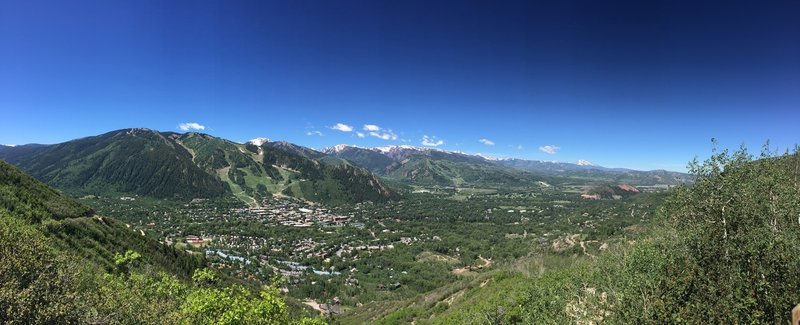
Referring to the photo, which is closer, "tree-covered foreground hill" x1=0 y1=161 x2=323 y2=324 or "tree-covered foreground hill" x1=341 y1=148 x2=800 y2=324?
"tree-covered foreground hill" x1=0 y1=161 x2=323 y2=324

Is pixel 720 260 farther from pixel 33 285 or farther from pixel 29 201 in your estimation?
pixel 29 201

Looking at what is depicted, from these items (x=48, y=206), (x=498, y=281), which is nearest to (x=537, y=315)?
(x=498, y=281)

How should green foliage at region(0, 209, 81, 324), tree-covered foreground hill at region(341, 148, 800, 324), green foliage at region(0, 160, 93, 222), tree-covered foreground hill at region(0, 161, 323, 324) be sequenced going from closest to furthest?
1. green foliage at region(0, 209, 81, 324)
2. tree-covered foreground hill at region(0, 161, 323, 324)
3. tree-covered foreground hill at region(341, 148, 800, 324)
4. green foliage at region(0, 160, 93, 222)

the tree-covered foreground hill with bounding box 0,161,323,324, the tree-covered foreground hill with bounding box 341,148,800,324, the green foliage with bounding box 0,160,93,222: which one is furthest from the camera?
the green foliage with bounding box 0,160,93,222

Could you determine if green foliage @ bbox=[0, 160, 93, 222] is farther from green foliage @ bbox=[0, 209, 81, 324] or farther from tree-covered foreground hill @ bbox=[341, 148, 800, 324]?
tree-covered foreground hill @ bbox=[341, 148, 800, 324]

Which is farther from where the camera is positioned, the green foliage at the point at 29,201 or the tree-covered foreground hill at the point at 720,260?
the green foliage at the point at 29,201

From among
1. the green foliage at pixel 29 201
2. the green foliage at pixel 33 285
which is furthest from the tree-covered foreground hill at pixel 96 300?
the green foliage at pixel 29 201

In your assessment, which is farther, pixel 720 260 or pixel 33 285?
pixel 720 260

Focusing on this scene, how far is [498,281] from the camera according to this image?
82.1 m

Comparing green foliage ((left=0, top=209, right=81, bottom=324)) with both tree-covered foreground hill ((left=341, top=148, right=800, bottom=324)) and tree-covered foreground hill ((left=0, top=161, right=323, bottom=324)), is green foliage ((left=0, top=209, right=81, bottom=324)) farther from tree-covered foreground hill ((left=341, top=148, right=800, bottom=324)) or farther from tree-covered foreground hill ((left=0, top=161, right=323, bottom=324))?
tree-covered foreground hill ((left=341, top=148, right=800, bottom=324))

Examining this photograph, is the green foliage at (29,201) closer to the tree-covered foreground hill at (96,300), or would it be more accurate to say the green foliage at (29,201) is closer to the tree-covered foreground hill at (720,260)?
the tree-covered foreground hill at (96,300)

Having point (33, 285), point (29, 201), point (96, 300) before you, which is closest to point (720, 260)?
point (96, 300)

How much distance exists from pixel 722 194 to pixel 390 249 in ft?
551

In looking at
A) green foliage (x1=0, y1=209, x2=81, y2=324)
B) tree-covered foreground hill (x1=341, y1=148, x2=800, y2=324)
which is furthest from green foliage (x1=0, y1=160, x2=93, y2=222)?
tree-covered foreground hill (x1=341, y1=148, x2=800, y2=324)
